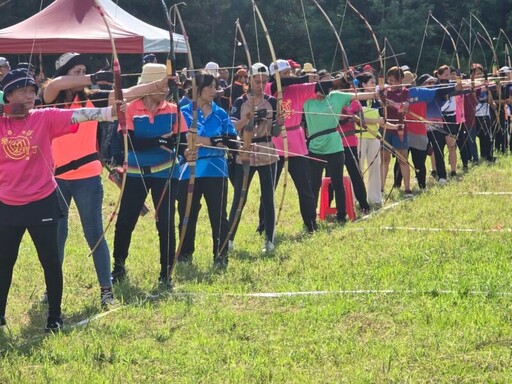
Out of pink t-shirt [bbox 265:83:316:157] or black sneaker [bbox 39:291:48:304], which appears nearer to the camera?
black sneaker [bbox 39:291:48:304]

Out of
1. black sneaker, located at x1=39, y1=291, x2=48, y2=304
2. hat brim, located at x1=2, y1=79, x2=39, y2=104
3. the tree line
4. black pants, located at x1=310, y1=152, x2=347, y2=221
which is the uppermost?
the tree line

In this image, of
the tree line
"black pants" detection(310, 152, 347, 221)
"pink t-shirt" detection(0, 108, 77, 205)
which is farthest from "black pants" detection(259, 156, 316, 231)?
the tree line

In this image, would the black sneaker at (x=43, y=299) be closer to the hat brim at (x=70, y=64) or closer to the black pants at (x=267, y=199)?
the hat brim at (x=70, y=64)

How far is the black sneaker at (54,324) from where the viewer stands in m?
4.58

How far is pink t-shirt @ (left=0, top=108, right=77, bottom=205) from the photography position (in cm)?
439

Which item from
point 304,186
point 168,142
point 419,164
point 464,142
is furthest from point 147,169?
point 464,142

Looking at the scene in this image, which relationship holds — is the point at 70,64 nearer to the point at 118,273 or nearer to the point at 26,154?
the point at 26,154

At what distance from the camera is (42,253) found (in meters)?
4.53

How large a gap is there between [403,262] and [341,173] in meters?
2.32

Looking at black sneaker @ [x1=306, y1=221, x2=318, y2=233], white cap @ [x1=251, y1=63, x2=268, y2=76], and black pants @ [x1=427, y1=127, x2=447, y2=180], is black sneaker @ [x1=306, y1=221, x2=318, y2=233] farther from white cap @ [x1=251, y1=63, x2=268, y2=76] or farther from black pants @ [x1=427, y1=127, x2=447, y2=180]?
black pants @ [x1=427, y1=127, x2=447, y2=180]

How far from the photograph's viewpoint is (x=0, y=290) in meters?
4.66

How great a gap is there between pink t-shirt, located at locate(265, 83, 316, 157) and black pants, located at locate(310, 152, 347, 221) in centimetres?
51

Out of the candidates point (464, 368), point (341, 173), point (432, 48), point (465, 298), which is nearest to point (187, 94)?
point (341, 173)

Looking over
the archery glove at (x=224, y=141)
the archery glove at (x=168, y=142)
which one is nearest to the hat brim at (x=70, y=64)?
the archery glove at (x=168, y=142)
